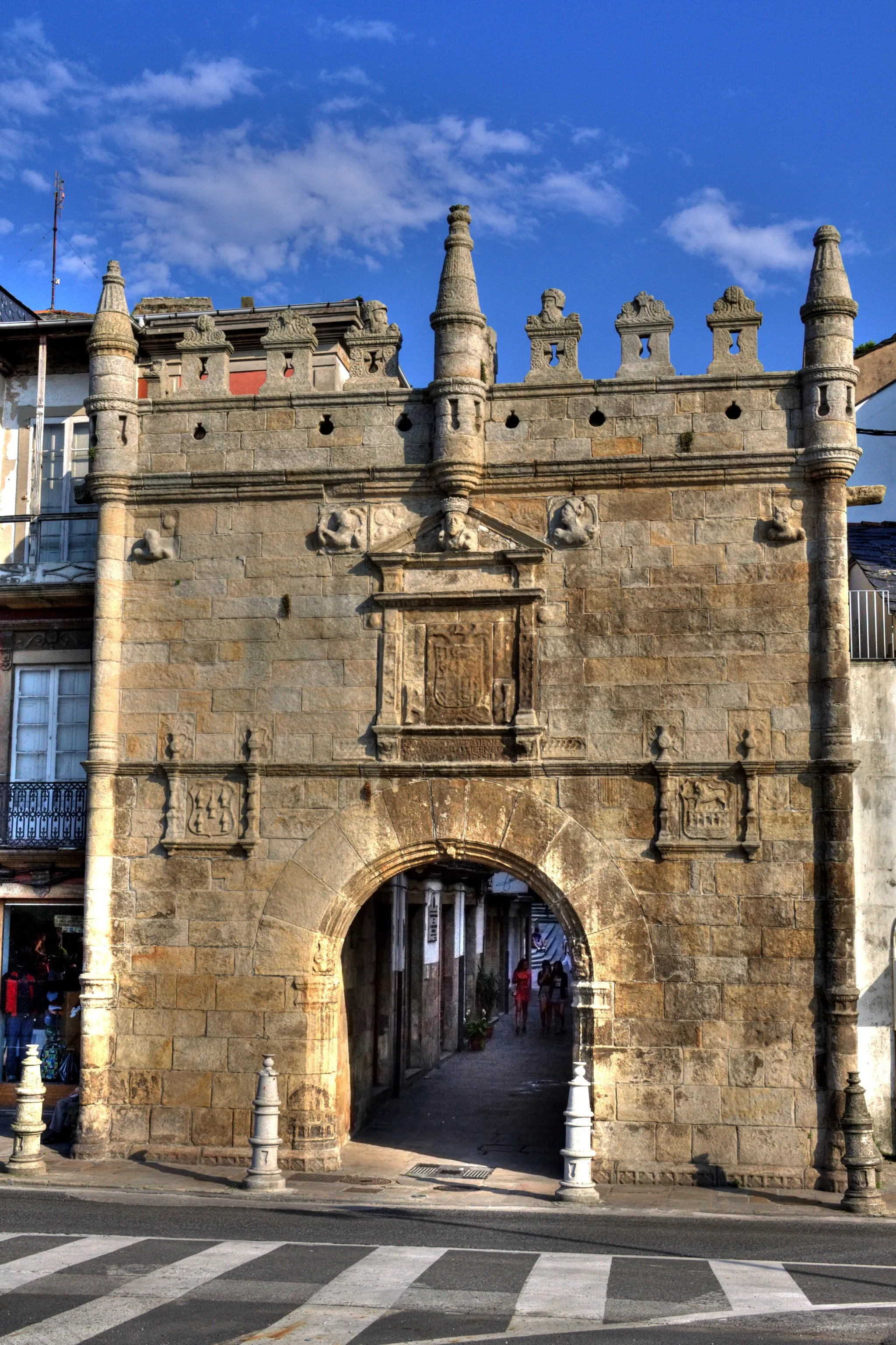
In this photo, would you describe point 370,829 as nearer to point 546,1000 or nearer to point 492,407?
point 492,407

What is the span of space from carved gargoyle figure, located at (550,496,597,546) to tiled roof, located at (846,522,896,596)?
387cm

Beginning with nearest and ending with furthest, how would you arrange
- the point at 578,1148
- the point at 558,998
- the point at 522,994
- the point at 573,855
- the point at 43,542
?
1. the point at 578,1148
2. the point at 573,855
3. the point at 43,542
4. the point at 522,994
5. the point at 558,998

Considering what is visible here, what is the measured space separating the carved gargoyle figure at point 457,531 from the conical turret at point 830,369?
10.7 ft

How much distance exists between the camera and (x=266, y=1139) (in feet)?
41.6

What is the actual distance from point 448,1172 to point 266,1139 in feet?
6.59

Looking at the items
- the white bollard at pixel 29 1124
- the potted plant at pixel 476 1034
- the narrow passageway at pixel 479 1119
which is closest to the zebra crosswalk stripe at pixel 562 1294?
the narrow passageway at pixel 479 1119

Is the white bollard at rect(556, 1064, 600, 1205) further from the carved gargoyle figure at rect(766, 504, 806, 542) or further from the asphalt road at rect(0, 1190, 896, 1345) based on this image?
the carved gargoyle figure at rect(766, 504, 806, 542)

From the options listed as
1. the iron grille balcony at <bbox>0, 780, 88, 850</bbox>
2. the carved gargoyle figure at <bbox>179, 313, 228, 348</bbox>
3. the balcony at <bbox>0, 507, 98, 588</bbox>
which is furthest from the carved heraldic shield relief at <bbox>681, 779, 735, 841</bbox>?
the balcony at <bbox>0, 507, 98, 588</bbox>

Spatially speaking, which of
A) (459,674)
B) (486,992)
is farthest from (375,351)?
(486,992)

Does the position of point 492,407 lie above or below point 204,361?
below

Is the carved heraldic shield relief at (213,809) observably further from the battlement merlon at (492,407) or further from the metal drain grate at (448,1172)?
the metal drain grate at (448,1172)

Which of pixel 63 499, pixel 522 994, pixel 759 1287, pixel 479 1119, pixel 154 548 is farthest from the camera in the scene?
pixel 522 994

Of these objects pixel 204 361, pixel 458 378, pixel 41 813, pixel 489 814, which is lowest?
pixel 489 814

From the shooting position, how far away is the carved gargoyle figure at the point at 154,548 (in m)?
14.8
